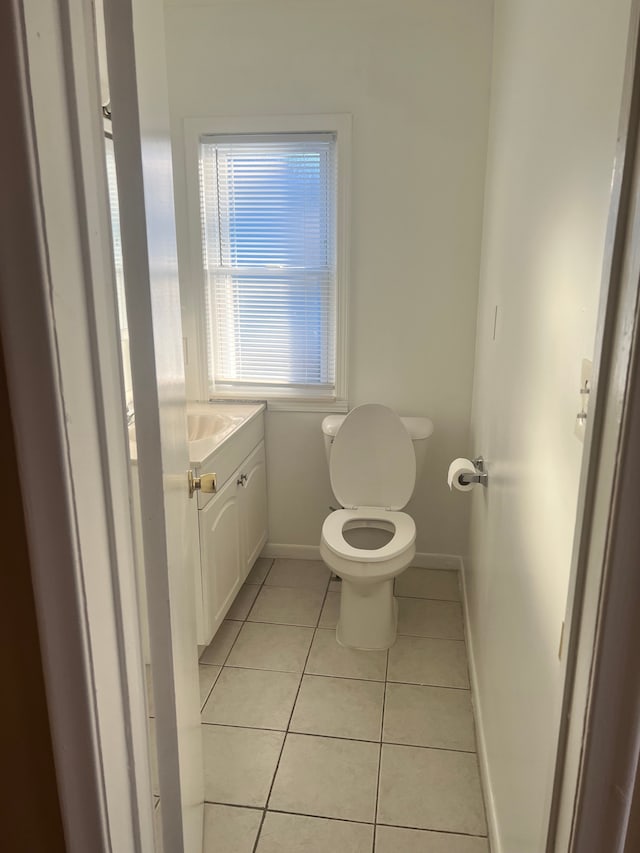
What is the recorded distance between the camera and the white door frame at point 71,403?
64 cm

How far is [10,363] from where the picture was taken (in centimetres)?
68

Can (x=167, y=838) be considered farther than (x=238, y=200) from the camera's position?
No

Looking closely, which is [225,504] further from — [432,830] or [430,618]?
[432,830]

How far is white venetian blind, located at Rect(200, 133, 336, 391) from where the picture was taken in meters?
2.86

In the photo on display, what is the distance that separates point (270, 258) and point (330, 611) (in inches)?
64.7

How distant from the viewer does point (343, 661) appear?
2488 millimetres

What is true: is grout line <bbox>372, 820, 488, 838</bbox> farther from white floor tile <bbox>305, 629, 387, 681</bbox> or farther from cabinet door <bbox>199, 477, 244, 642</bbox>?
cabinet door <bbox>199, 477, 244, 642</bbox>

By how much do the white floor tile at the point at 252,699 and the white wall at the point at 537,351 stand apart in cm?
68

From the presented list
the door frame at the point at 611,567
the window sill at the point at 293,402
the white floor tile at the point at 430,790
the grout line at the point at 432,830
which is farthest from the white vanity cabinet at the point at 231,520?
the door frame at the point at 611,567

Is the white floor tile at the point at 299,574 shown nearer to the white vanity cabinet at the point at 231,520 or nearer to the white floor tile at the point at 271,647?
the white vanity cabinet at the point at 231,520

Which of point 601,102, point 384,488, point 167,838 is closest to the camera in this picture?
point 601,102

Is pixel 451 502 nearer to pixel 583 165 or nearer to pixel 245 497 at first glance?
pixel 245 497

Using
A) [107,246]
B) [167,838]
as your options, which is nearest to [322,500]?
[167,838]

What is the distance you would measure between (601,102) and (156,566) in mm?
1031
